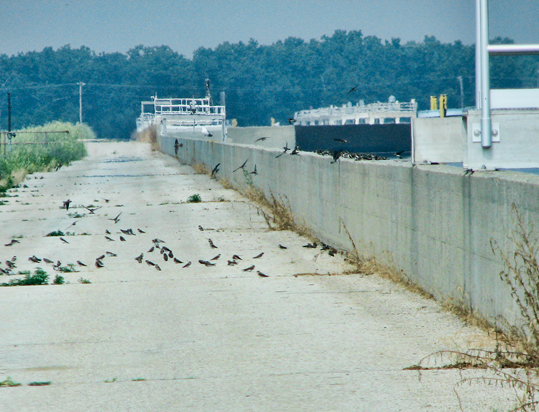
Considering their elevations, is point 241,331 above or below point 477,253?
below

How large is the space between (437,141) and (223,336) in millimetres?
2839

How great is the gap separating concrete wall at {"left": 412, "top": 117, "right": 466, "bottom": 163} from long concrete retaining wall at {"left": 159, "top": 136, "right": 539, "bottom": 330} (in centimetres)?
13

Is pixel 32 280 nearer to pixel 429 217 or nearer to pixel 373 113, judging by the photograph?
pixel 429 217

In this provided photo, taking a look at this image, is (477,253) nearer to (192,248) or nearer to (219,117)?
(192,248)

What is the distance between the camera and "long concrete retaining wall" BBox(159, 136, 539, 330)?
19.7ft

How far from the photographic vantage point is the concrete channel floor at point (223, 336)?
488 centimetres

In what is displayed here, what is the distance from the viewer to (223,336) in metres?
6.41

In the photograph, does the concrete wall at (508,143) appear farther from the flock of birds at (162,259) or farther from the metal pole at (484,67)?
the flock of birds at (162,259)

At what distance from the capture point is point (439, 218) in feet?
23.7

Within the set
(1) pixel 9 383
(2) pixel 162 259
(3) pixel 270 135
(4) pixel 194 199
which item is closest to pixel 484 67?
(1) pixel 9 383

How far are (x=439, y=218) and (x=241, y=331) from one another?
6.98 feet

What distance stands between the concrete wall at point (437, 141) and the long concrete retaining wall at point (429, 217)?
0.13 m

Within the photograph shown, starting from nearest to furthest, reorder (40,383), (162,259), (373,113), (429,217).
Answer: (40,383), (429,217), (162,259), (373,113)

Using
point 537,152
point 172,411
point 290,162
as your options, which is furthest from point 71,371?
point 290,162
